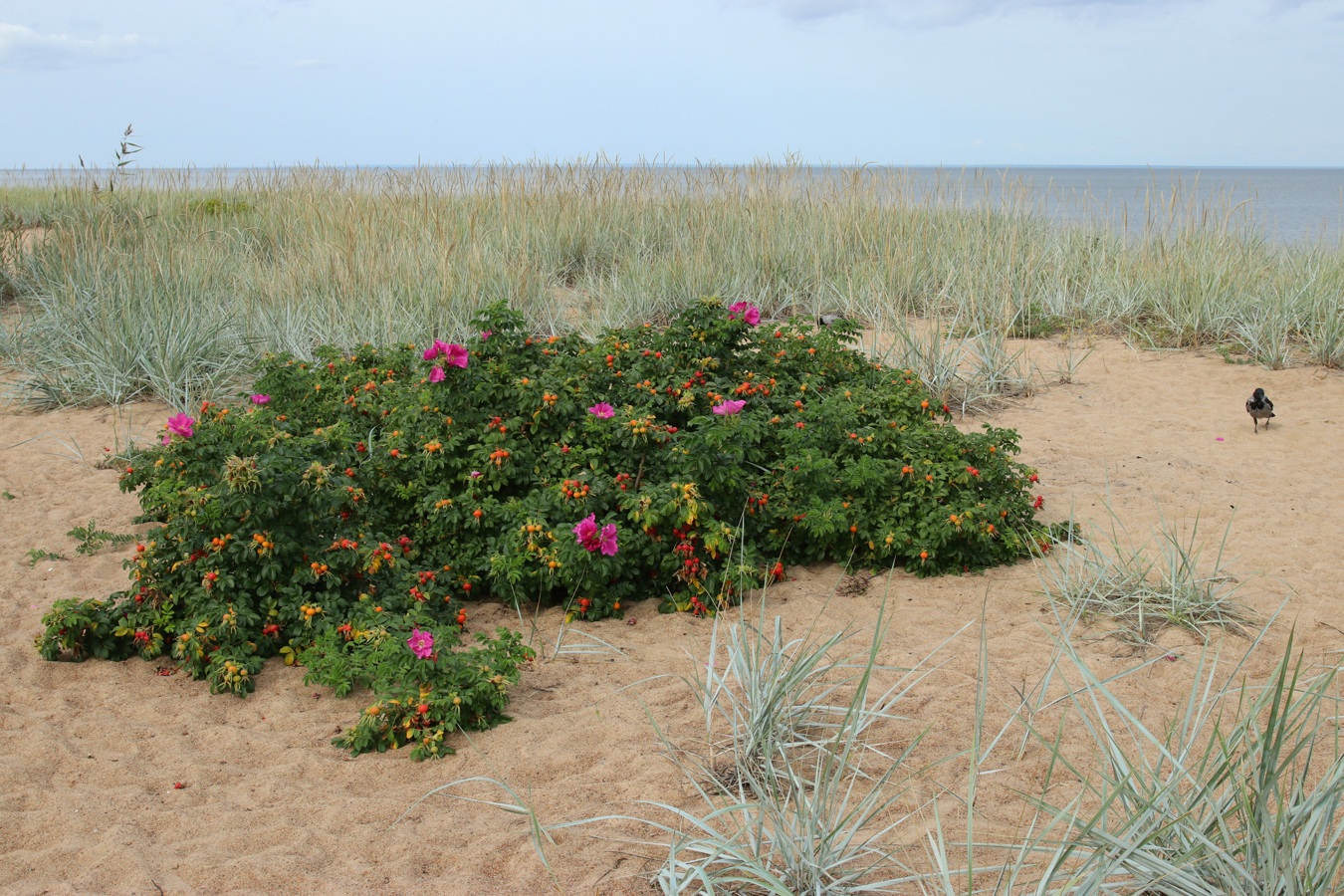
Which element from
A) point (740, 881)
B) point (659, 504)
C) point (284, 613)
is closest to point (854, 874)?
point (740, 881)

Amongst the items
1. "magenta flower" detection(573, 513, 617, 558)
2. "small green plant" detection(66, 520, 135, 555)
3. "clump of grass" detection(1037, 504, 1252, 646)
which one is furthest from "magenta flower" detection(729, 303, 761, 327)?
"small green plant" detection(66, 520, 135, 555)

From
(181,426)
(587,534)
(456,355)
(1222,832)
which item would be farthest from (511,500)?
(1222,832)

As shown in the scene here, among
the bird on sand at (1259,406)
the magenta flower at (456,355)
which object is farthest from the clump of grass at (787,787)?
the bird on sand at (1259,406)

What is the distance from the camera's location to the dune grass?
20.6 feet

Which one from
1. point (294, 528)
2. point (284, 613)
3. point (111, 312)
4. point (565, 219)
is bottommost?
point (284, 613)

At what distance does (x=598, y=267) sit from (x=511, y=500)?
612 centimetres

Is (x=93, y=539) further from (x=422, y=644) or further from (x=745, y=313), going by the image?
(x=745, y=313)

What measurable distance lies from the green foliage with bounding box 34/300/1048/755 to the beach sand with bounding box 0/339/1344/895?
13cm

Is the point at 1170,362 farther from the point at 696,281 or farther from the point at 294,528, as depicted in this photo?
the point at 294,528

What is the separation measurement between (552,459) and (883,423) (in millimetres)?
1375

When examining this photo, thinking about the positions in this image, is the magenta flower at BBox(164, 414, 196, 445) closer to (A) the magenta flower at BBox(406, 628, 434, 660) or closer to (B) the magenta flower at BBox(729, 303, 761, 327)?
(A) the magenta flower at BBox(406, 628, 434, 660)

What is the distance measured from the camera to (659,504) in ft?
10.8

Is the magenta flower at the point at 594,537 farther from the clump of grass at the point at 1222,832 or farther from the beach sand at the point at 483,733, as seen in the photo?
the clump of grass at the point at 1222,832

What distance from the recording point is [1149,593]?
3.25m
